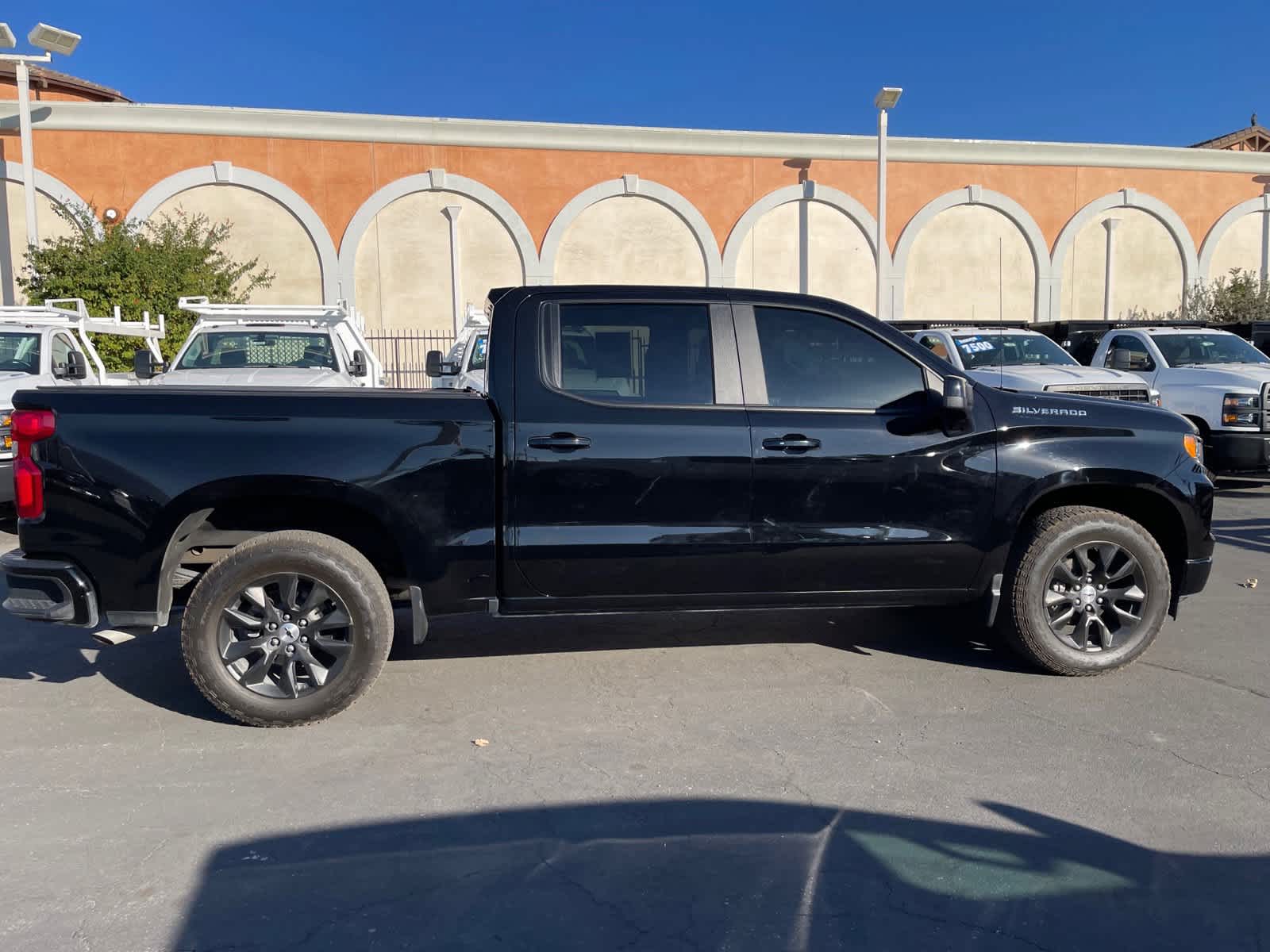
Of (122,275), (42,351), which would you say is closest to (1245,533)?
(42,351)

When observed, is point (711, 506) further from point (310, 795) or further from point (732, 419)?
point (310, 795)

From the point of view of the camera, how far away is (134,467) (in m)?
4.36

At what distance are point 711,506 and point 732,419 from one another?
429mm

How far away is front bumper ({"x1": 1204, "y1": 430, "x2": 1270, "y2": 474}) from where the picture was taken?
10.5 metres

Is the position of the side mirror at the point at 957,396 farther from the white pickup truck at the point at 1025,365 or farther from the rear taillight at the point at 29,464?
the white pickup truck at the point at 1025,365

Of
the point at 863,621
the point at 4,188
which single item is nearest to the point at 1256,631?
the point at 863,621

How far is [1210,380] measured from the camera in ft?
36.8

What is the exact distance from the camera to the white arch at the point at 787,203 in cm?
2583

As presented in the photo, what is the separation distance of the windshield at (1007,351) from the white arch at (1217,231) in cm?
1911

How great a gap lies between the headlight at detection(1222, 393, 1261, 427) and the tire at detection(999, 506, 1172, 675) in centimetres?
669

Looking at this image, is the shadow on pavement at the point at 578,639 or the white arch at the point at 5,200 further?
the white arch at the point at 5,200

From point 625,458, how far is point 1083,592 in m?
2.50

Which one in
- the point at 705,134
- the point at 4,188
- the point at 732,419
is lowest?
the point at 732,419

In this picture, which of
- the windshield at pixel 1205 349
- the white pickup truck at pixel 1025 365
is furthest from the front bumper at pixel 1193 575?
the windshield at pixel 1205 349
